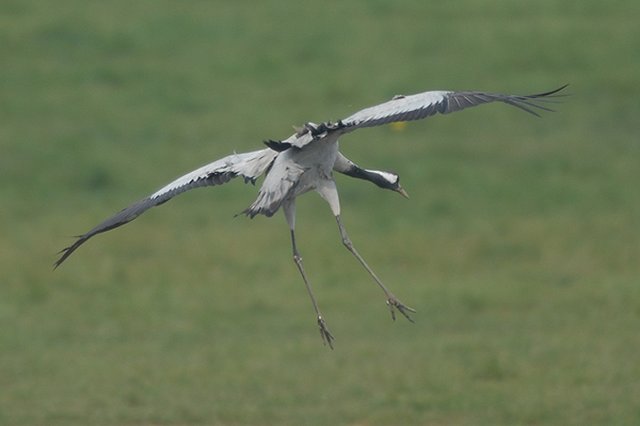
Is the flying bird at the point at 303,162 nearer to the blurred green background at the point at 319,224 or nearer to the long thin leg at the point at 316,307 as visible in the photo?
the long thin leg at the point at 316,307

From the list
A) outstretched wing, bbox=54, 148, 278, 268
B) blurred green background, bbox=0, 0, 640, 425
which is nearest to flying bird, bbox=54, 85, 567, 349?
outstretched wing, bbox=54, 148, 278, 268

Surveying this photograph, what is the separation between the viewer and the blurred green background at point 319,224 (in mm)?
14633

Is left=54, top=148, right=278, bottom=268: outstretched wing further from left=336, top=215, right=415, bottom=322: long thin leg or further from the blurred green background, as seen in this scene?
the blurred green background

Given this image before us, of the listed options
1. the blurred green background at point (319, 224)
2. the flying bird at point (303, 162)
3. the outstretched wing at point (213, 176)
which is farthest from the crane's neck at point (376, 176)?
the blurred green background at point (319, 224)

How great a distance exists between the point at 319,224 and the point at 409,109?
11290mm

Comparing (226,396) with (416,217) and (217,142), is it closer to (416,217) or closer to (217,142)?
(416,217)

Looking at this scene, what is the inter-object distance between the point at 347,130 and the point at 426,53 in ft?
58.2

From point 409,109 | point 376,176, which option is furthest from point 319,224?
point 409,109

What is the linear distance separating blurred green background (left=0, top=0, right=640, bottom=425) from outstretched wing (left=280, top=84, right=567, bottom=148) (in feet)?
15.2

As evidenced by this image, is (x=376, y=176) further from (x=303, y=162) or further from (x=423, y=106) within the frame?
(x=423, y=106)

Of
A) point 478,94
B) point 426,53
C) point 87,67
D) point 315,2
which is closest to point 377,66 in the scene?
point 426,53

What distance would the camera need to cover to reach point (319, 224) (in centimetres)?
2056

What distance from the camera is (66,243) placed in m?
19.8

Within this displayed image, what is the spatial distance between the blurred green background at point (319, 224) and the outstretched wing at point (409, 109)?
15.2ft
